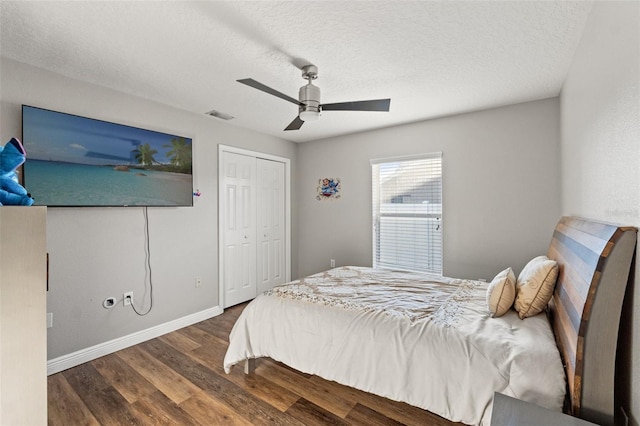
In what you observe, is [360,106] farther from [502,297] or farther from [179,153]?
[179,153]

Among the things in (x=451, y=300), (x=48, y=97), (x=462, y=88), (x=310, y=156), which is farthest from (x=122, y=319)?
(x=462, y=88)

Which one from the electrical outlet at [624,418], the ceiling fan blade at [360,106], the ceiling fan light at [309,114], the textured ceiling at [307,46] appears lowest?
the electrical outlet at [624,418]

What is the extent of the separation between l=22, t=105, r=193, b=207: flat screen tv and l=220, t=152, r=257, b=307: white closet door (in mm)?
610

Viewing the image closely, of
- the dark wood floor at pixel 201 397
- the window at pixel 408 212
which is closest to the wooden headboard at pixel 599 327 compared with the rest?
the dark wood floor at pixel 201 397

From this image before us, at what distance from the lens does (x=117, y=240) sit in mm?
2801

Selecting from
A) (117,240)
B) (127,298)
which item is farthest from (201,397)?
(117,240)

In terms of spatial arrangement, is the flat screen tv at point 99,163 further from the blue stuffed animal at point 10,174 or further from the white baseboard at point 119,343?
the white baseboard at point 119,343

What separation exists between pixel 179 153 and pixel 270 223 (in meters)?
1.72

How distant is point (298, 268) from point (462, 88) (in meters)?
3.51

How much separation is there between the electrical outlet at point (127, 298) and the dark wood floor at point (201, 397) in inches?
19.0

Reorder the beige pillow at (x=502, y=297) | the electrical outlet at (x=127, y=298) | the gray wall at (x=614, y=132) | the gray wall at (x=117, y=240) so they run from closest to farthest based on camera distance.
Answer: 1. the gray wall at (x=614, y=132)
2. the beige pillow at (x=502, y=297)
3. the gray wall at (x=117, y=240)
4. the electrical outlet at (x=127, y=298)

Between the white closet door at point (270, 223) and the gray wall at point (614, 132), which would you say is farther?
the white closet door at point (270, 223)

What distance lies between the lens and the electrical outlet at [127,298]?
2850 millimetres

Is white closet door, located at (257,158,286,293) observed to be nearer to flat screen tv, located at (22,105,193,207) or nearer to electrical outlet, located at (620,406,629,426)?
flat screen tv, located at (22,105,193,207)
